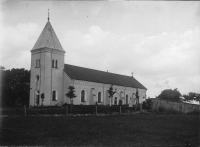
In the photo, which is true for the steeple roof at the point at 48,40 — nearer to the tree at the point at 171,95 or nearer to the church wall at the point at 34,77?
the church wall at the point at 34,77

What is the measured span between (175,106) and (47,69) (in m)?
20.6

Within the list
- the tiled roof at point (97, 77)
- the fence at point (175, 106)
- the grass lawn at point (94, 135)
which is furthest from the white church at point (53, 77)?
the grass lawn at point (94, 135)

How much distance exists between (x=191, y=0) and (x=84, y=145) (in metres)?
8.79

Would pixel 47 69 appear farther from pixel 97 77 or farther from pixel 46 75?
pixel 97 77

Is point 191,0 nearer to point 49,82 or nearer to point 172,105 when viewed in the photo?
point 172,105

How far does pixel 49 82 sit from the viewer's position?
3856 centimetres

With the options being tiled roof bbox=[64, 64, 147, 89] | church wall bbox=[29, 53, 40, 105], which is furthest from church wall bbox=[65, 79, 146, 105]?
church wall bbox=[29, 53, 40, 105]

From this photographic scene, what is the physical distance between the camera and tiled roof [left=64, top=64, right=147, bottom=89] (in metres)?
42.7

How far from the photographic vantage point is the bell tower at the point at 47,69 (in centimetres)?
3838

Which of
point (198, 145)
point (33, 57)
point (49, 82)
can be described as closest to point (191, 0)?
point (198, 145)

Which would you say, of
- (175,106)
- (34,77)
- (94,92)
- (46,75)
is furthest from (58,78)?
(175,106)

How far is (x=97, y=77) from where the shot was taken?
160 ft

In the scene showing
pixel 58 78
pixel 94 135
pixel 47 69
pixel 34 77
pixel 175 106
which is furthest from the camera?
pixel 58 78

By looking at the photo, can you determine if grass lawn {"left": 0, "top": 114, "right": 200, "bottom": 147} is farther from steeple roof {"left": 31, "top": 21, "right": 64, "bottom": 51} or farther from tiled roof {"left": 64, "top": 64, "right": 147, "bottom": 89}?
tiled roof {"left": 64, "top": 64, "right": 147, "bottom": 89}
